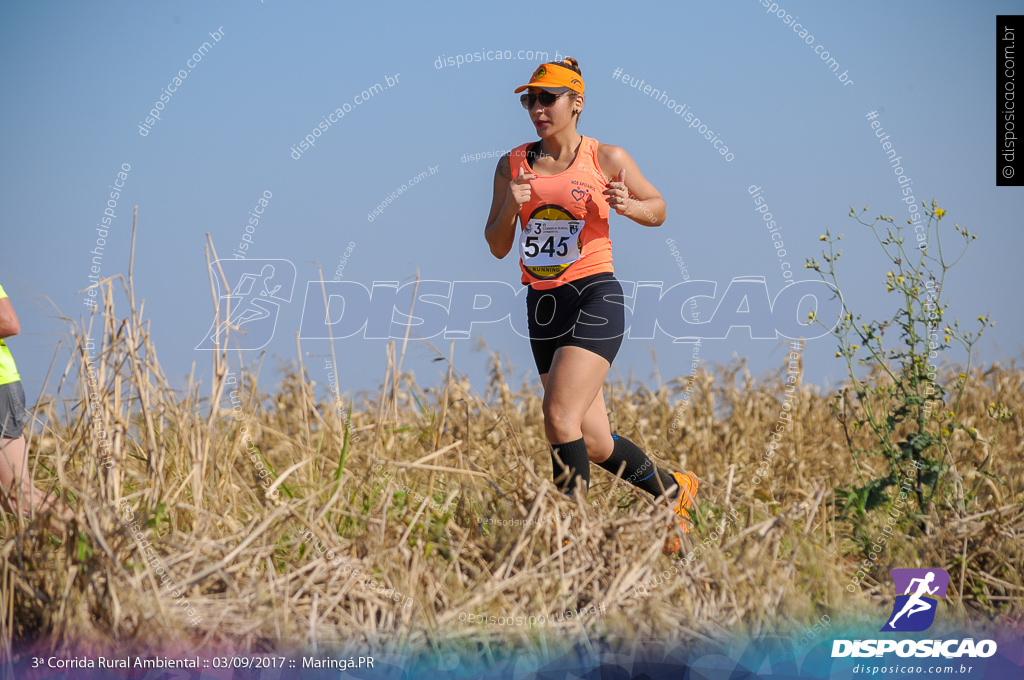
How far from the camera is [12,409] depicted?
13.6 feet

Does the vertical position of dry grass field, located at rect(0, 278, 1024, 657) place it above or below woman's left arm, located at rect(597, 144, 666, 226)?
below

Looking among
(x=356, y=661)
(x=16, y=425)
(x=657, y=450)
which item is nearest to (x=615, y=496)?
(x=657, y=450)

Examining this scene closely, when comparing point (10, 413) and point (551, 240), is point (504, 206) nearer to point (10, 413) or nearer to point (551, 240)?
point (551, 240)

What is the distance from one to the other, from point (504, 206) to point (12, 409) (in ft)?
8.02

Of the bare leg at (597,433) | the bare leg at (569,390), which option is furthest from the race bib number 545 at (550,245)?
the bare leg at (597,433)

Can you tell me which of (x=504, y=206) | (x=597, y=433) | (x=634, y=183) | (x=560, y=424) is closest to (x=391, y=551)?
(x=560, y=424)

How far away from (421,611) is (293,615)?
454mm

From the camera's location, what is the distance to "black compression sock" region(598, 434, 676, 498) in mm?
4414

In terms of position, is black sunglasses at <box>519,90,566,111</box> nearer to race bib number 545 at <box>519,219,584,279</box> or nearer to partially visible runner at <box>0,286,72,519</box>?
race bib number 545 at <box>519,219,584,279</box>

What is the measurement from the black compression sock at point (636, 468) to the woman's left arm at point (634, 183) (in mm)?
1109

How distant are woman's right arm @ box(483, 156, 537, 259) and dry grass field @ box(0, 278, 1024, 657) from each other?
86 centimetres

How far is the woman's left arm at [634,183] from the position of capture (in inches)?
162

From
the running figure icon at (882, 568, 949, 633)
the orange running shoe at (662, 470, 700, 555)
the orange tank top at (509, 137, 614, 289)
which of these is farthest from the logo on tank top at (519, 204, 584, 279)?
the running figure icon at (882, 568, 949, 633)

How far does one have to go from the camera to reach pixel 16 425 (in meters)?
4.13
